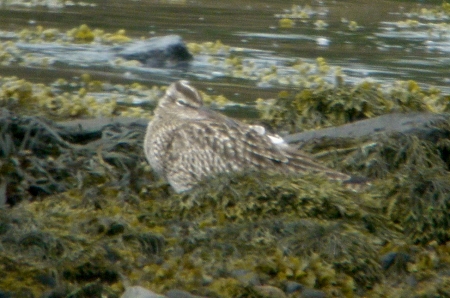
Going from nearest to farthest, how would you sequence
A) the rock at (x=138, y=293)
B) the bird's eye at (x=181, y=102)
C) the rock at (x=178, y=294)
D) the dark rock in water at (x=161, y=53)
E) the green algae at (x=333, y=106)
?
the rock at (x=138, y=293)
the rock at (x=178, y=294)
the bird's eye at (x=181, y=102)
the green algae at (x=333, y=106)
the dark rock in water at (x=161, y=53)

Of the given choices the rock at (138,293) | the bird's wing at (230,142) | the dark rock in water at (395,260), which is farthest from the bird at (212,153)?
the rock at (138,293)

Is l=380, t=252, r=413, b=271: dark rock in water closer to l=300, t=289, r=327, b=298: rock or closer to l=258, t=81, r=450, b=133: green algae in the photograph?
l=300, t=289, r=327, b=298: rock

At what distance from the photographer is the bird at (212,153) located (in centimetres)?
629

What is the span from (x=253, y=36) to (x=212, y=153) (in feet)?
31.4

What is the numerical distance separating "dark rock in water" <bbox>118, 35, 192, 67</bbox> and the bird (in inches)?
257

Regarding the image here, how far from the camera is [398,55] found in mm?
14680

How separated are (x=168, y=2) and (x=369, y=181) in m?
13.9

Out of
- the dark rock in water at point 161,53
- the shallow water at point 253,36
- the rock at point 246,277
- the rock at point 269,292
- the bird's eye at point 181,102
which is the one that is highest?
the bird's eye at point 181,102

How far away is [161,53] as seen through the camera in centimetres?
1333

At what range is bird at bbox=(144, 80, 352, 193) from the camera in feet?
20.6

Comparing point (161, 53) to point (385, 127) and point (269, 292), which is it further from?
point (269, 292)

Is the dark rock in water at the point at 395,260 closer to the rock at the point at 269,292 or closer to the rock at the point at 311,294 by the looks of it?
the rock at the point at 311,294

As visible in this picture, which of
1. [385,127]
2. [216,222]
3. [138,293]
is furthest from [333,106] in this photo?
[138,293]

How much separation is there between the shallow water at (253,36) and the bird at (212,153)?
4.49m
